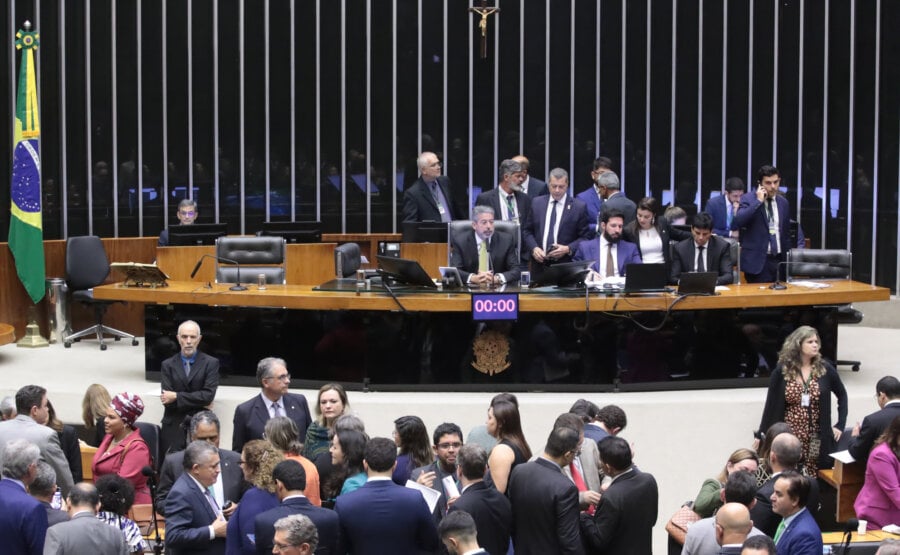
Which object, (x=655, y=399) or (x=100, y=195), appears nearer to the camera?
(x=655, y=399)

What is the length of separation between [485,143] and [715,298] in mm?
5399

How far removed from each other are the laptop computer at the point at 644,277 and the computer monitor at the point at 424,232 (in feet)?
8.53

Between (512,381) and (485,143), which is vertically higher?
(485,143)

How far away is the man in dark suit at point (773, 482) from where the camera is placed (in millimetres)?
6141

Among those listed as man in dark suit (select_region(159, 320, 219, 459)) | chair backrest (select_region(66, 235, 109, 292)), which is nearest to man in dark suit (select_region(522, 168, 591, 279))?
man in dark suit (select_region(159, 320, 219, 459))

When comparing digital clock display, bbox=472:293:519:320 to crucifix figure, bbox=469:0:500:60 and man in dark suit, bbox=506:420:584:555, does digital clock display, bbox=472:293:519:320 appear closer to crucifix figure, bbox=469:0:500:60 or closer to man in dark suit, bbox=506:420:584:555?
man in dark suit, bbox=506:420:584:555

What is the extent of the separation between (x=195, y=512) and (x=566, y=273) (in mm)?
3939

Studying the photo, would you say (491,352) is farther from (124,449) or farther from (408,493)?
(408,493)

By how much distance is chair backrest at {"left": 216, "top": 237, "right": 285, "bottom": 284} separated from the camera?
34.4 feet

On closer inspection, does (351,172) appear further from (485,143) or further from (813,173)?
(813,173)

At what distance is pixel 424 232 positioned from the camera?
37.6 ft

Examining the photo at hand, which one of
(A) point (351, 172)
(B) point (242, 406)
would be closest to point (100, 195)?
(A) point (351, 172)

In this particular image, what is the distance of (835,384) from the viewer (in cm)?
802

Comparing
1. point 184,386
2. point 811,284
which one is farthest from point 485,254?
point 184,386
